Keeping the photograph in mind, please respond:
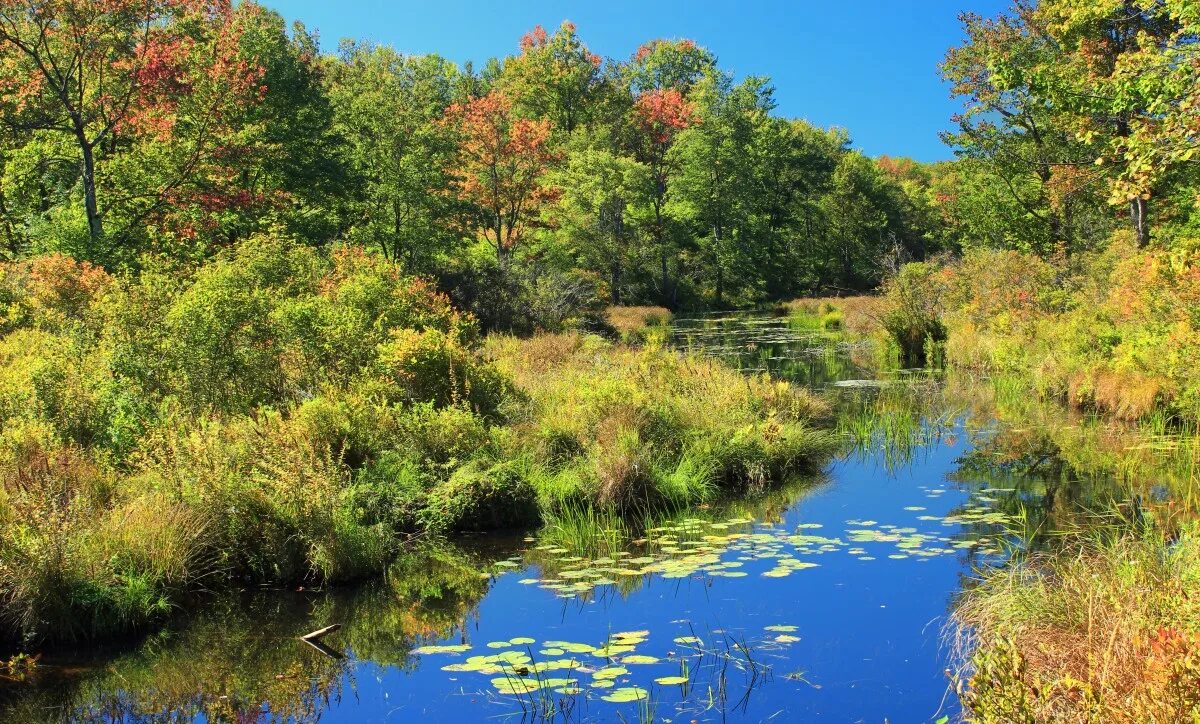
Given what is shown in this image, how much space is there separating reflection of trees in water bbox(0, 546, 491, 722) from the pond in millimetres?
20

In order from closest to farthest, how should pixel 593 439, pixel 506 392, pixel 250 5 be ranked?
pixel 593 439, pixel 506 392, pixel 250 5

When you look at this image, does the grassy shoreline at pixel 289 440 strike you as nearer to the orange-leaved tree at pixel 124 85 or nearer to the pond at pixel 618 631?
the pond at pixel 618 631

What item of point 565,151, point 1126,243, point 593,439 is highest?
point 565,151

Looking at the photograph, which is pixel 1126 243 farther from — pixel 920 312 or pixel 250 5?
pixel 250 5

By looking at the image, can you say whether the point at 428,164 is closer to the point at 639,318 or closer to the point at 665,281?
the point at 639,318

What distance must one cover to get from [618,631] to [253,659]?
2.57 metres

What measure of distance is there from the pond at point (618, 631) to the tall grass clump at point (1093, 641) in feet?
2.13

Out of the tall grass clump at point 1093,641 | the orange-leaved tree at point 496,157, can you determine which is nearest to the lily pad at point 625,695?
the tall grass clump at point 1093,641

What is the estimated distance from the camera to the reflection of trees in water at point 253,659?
A: 5832 millimetres

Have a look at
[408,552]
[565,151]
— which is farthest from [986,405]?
[565,151]

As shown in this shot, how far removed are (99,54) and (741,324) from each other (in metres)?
25.2

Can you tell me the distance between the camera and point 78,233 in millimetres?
20375

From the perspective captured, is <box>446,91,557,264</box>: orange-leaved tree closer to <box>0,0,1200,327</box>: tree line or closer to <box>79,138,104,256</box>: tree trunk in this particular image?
<box>0,0,1200,327</box>: tree line

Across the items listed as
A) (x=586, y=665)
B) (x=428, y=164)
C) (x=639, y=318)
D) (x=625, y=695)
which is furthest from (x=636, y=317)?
(x=625, y=695)
